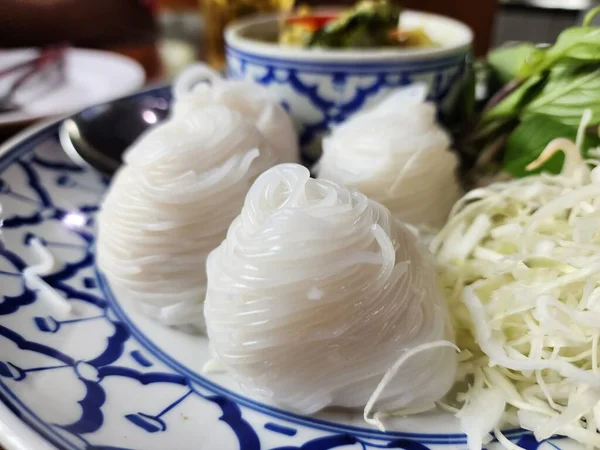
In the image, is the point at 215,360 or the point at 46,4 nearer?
the point at 215,360

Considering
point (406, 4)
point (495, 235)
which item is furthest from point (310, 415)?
point (406, 4)

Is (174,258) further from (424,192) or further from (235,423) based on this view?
(424,192)

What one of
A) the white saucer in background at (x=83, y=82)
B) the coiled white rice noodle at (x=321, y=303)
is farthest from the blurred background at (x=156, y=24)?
the coiled white rice noodle at (x=321, y=303)

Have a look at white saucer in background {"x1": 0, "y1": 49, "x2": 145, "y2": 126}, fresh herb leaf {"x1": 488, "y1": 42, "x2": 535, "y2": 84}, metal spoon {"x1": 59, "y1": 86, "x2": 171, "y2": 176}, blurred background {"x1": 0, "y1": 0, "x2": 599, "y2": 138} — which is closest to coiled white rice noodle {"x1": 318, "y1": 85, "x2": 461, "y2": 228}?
fresh herb leaf {"x1": 488, "y1": 42, "x2": 535, "y2": 84}

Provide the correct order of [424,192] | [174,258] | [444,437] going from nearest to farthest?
1. [444,437]
2. [174,258]
3. [424,192]

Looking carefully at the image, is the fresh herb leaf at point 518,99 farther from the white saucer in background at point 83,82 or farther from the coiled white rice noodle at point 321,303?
the white saucer in background at point 83,82

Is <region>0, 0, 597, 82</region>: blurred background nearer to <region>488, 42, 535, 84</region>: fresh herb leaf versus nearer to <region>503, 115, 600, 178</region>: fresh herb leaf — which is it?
<region>488, 42, 535, 84</region>: fresh herb leaf

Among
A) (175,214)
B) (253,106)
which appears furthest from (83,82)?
(175,214)
